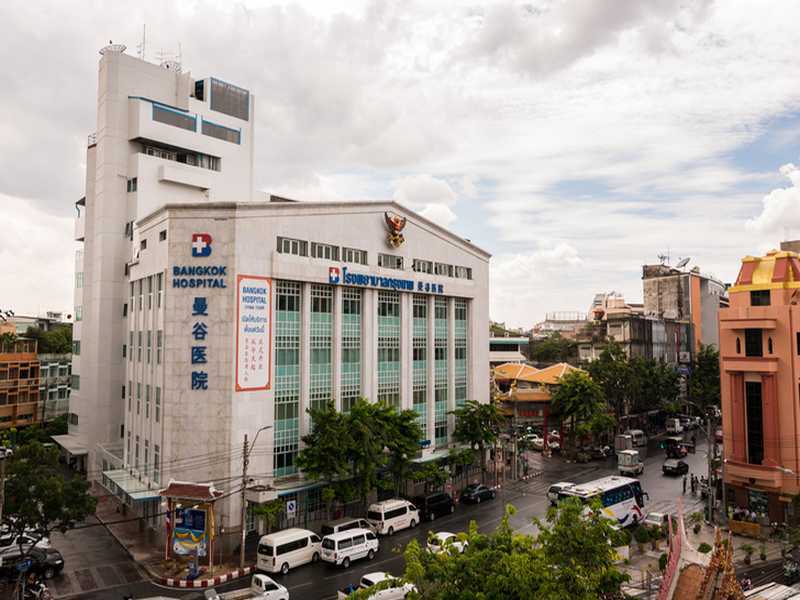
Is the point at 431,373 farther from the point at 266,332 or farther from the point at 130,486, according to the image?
the point at 130,486

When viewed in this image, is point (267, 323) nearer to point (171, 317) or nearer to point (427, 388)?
point (171, 317)

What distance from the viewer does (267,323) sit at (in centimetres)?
4503

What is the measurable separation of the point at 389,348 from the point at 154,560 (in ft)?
80.7

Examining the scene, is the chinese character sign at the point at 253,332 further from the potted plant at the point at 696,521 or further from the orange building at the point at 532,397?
the orange building at the point at 532,397

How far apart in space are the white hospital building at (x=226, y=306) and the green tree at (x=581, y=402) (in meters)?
11.2

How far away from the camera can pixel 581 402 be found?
226 feet

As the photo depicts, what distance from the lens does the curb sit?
35688 millimetres

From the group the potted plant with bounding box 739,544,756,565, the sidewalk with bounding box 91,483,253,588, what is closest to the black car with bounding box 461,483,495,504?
the potted plant with bounding box 739,544,756,565

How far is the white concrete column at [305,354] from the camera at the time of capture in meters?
46.9

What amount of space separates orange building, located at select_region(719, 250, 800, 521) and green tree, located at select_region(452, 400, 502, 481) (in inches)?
776

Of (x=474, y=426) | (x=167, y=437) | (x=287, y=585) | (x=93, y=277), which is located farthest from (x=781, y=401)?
(x=93, y=277)

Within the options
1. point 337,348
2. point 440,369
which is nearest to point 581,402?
point 440,369

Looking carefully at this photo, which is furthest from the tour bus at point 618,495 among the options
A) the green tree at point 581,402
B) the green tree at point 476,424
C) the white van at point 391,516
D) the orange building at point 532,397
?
the orange building at point 532,397

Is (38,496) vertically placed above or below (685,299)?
below
